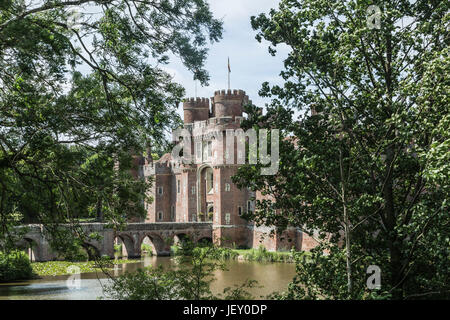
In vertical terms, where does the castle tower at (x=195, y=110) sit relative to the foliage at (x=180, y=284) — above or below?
above

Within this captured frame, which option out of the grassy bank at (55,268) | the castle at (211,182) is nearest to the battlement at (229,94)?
the castle at (211,182)

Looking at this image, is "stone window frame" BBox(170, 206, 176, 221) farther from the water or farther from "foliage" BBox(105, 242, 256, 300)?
"foliage" BBox(105, 242, 256, 300)

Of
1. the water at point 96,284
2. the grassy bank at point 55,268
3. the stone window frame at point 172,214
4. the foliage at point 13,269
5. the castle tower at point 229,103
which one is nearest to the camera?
the water at point 96,284

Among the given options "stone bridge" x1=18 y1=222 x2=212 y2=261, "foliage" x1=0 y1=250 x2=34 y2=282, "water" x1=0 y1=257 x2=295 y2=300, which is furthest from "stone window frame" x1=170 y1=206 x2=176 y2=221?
"foliage" x1=0 y1=250 x2=34 y2=282

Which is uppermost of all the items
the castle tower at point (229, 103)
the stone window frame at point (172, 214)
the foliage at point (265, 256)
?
the castle tower at point (229, 103)

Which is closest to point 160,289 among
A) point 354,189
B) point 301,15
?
point 354,189

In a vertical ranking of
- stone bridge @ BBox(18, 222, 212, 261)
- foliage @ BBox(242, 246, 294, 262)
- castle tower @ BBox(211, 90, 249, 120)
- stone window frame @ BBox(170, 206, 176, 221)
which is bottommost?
foliage @ BBox(242, 246, 294, 262)

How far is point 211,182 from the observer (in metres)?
48.2

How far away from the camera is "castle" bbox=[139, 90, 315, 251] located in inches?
1702

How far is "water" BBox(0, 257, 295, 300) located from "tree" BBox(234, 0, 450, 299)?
10030 mm

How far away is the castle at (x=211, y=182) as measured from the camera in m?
43.2

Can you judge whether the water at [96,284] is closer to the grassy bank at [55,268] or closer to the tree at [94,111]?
the grassy bank at [55,268]

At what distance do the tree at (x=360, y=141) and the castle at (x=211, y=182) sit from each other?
2607 cm
